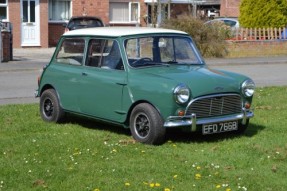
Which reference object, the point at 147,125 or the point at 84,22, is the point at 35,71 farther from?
the point at 147,125

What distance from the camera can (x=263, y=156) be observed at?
7816 millimetres

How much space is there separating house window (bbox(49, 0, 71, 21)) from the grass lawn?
960 inches

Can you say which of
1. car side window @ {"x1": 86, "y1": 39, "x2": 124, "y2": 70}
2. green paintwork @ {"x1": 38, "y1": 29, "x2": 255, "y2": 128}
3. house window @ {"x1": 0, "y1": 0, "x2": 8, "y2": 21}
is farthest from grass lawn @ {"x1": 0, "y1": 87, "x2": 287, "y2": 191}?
house window @ {"x1": 0, "y1": 0, "x2": 8, "y2": 21}

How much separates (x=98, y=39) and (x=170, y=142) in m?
2.11

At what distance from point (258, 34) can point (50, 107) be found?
1996 cm

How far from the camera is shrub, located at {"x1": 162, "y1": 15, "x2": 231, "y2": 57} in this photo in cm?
2583

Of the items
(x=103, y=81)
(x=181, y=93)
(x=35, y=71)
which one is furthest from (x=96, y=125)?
(x=35, y=71)

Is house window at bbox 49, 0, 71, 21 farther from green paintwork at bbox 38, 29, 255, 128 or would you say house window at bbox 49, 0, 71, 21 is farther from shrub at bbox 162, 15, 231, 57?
green paintwork at bbox 38, 29, 255, 128

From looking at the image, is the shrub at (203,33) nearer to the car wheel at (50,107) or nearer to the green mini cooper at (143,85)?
the car wheel at (50,107)

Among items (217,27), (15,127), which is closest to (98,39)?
(15,127)

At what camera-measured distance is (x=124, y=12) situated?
36.7 metres

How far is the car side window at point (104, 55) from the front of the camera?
925 cm

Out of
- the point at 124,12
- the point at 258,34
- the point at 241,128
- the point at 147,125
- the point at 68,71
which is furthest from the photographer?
the point at 124,12

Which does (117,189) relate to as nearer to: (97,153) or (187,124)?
(97,153)
